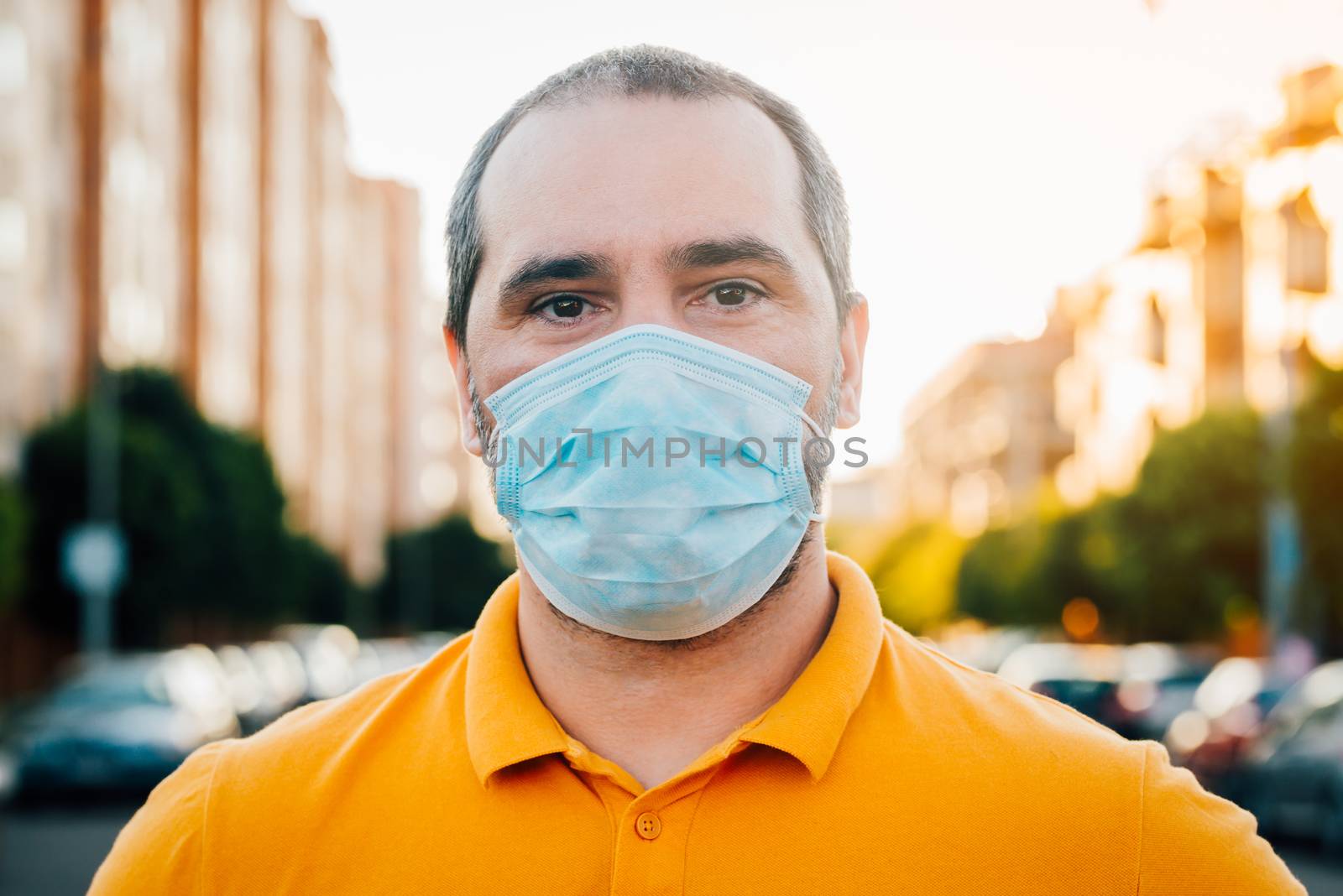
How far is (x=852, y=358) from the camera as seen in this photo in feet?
9.14

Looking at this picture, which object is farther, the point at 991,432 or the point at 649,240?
the point at 991,432

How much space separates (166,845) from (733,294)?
1.28 m

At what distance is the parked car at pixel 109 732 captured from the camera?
15484 millimetres

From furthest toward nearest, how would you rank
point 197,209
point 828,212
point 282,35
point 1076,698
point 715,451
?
1. point 282,35
2. point 197,209
3. point 1076,698
4. point 828,212
5. point 715,451

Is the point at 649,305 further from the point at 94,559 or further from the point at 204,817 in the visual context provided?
the point at 94,559

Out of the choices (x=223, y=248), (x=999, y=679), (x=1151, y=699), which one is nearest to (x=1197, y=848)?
(x=999, y=679)

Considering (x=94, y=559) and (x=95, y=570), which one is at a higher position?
(x=94, y=559)

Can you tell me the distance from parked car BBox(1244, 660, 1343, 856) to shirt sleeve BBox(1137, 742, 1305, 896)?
34.0 ft

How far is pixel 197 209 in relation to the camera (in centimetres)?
5319

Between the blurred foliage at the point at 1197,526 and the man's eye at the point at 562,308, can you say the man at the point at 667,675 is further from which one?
the blurred foliage at the point at 1197,526

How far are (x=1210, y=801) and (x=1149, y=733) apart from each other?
18617mm

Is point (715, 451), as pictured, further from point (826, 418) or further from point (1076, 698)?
A: point (1076, 698)

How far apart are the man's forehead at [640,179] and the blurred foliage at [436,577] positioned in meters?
81.8

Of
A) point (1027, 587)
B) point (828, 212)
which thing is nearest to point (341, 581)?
point (1027, 587)
